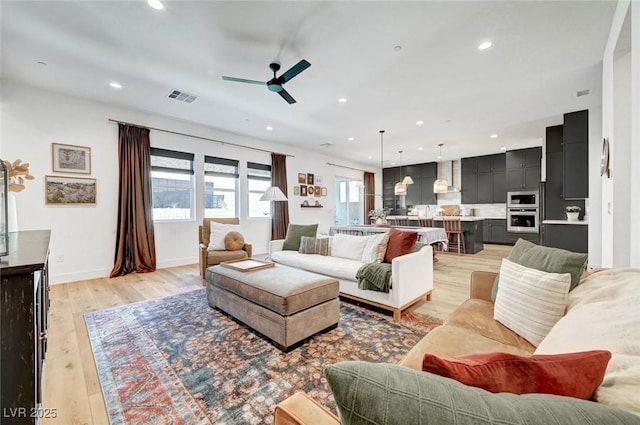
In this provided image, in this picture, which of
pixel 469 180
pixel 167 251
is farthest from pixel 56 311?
pixel 469 180

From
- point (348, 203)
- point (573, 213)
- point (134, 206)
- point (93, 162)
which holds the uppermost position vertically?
point (93, 162)

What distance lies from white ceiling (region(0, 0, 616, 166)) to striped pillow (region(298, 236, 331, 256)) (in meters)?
2.14

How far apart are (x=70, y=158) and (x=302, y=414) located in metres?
5.07

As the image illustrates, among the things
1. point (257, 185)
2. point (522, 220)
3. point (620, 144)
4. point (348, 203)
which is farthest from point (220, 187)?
point (522, 220)

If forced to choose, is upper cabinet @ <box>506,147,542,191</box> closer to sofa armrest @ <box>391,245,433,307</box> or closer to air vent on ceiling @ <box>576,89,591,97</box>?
air vent on ceiling @ <box>576,89,591,97</box>

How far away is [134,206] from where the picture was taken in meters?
4.35

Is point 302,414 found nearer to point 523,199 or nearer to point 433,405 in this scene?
point 433,405

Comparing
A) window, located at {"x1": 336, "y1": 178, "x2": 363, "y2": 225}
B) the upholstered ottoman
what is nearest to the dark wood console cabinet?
the upholstered ottoman

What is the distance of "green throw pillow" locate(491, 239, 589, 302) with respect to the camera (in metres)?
1.40

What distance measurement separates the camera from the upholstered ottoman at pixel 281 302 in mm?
1999

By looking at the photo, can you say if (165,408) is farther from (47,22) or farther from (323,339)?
(47,22)

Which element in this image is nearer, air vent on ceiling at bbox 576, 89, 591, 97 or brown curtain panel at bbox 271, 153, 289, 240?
air vent on ceiling at bbox 576, 89, 591, 97

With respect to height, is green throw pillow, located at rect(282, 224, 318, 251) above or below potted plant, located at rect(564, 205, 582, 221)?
below

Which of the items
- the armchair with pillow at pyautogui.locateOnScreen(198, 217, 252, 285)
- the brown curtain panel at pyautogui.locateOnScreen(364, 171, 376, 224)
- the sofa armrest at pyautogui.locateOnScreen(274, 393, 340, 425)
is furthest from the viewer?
the brown curtain panel at pyautogui.locateOnScreen(364, 171, 376, 224)
